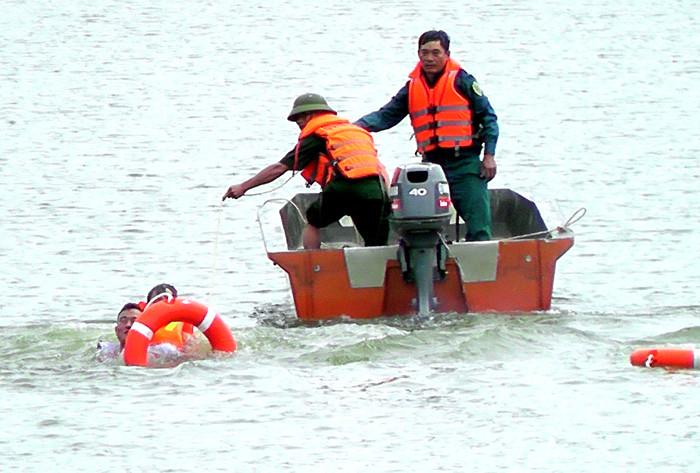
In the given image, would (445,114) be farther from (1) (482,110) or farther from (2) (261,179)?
(2) (261,179)

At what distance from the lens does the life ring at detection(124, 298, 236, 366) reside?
959 centimetres

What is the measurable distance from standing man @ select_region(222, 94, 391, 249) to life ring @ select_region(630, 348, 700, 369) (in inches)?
83.0

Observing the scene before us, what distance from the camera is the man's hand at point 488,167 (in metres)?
10.8

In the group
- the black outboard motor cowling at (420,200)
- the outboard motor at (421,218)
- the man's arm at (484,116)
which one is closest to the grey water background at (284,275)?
the outboard motor at (421,218)

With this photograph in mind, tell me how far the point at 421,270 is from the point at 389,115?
134 cm

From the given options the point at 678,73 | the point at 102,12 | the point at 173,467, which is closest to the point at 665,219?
the point at 173,467

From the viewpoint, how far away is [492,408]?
29.5ft

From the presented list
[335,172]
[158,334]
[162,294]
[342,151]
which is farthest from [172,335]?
[342,151]

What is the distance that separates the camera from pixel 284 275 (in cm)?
1300

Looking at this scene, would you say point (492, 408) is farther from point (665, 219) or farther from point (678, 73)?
point (678, 73)

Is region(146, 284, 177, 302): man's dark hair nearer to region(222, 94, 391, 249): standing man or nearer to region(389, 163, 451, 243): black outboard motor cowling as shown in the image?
region(222, 94, 391, 249): standing man

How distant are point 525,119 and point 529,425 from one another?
11.8 meters

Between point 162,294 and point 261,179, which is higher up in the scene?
point 261,179

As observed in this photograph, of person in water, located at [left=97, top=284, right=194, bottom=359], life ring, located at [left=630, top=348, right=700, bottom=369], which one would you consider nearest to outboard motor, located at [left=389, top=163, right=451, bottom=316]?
person in water, located at [left=97, top=284, right=194, bottom=359]
